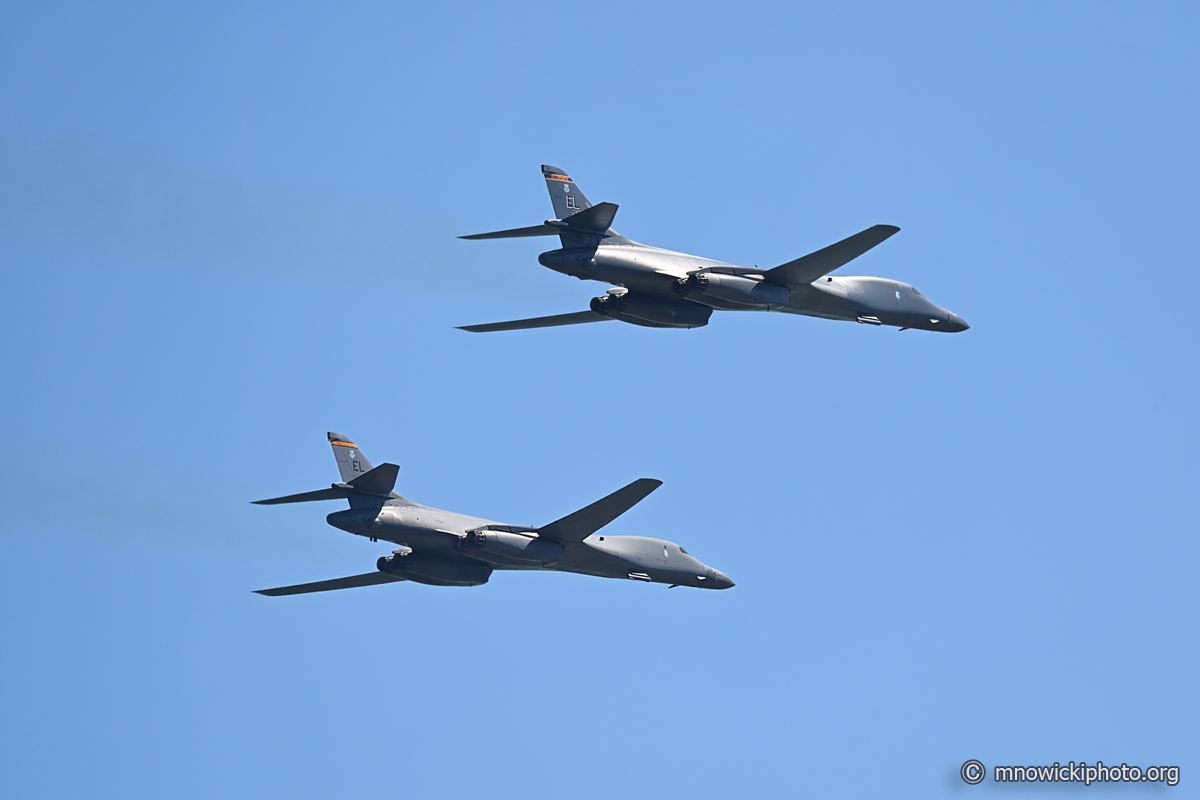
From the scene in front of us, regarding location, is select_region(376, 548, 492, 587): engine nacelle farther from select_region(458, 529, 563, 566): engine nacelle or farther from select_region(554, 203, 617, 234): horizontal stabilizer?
select_region(554, 203, 617, 234): horizontal stabilizer

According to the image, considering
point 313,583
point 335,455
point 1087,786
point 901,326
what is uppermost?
point 901,326

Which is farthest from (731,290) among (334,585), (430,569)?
(334,585)

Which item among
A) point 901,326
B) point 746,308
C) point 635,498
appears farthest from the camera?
point 901,326

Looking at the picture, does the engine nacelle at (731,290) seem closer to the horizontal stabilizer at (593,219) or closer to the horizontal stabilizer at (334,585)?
the horizontal stabilizer at (593,219)

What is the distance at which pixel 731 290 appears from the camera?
142ft

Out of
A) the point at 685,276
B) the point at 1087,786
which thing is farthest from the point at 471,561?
the point at 1087,786

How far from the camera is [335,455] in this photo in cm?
4550

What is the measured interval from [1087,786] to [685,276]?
1513 cm

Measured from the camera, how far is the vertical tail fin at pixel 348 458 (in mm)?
45250

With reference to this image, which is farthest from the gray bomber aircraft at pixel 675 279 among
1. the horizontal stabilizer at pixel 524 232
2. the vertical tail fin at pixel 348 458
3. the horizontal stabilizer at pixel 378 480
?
the horizontal stabilizer at pixel 378 480

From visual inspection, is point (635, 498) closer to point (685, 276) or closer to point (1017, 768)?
point (685, 276)

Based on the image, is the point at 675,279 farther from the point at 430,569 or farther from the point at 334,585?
the point at 334,585

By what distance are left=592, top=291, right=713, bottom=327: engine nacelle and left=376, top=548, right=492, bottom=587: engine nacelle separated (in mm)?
7291

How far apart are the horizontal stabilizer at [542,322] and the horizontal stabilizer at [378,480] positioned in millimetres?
5138
